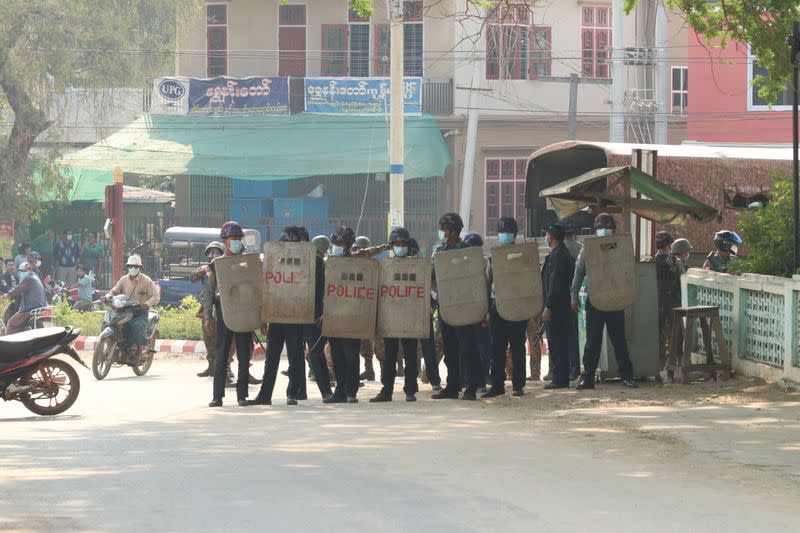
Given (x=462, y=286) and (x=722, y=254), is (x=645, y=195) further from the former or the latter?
(x=462, y=286)

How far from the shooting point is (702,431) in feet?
34.8

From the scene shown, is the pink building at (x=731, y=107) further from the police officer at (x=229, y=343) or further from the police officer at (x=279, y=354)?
the police officer at (x=229, y=343)

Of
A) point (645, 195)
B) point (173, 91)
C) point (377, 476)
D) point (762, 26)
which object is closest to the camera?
point (377, 476)

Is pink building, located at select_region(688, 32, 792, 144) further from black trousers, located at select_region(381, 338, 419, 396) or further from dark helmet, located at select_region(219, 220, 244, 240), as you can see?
dark helmet, located at select_region(219, 220, 244, 240)

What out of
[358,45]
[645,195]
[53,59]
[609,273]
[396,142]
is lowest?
[609,273]

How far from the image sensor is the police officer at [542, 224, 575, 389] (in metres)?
13.9

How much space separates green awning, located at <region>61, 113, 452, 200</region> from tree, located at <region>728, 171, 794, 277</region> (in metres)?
19.1

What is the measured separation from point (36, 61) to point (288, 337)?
833 inches

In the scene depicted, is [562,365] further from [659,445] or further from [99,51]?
[99,51]

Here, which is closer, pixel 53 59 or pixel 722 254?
pixel 722 254

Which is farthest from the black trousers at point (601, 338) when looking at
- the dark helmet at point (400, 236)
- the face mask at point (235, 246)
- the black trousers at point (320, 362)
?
the face mask at point (235, 246)

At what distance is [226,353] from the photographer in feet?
43.7

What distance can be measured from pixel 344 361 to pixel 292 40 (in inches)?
973

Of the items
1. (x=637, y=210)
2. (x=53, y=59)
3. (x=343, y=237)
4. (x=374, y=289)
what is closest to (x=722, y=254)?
(x=637, y=210)
